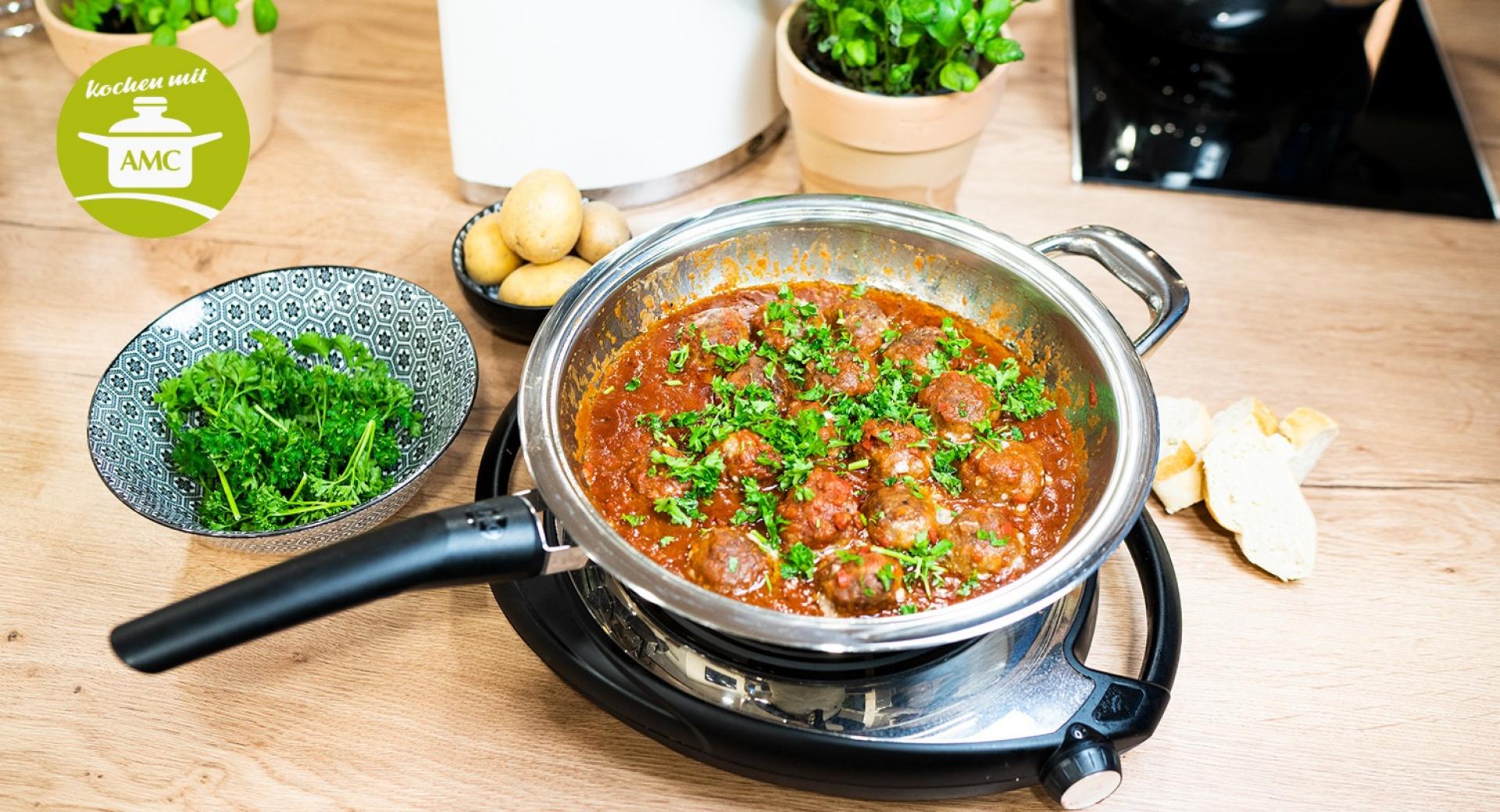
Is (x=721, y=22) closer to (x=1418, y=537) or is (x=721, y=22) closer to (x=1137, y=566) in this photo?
(x=1137, y=566)

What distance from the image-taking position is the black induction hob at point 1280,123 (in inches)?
88.9

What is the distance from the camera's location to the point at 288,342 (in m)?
1.73

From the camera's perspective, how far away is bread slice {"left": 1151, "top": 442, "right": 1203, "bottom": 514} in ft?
5.36

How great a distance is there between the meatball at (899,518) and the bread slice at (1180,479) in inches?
20.3

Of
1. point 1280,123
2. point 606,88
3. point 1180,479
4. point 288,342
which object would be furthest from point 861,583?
point 1280,123

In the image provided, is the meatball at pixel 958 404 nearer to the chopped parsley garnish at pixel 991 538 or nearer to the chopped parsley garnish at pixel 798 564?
the chopped parsley garnish at pixel 991 538

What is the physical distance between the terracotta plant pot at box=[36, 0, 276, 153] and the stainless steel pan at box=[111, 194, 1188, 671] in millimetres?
990

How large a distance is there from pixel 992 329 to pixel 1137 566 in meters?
0.40

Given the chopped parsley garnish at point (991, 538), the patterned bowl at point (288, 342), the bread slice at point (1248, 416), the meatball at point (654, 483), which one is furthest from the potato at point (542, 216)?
the bread slice at point (1248, 416)

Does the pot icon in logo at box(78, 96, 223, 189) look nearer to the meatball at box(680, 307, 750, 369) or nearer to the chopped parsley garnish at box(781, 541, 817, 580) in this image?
the meatball at box(680, 307, 750, 369)

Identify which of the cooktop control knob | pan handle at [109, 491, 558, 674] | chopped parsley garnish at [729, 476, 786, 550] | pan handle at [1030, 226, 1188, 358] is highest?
pan handle at [109, 491, 558, 674]

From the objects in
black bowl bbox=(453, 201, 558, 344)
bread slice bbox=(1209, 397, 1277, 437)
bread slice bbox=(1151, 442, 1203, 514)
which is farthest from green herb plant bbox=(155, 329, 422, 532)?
bread slice bbox=(1209, 397, 1277, 437)

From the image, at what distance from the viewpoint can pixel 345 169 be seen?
2252 millimetres

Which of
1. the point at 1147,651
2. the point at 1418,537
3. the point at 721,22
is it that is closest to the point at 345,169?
the point at 721,22
